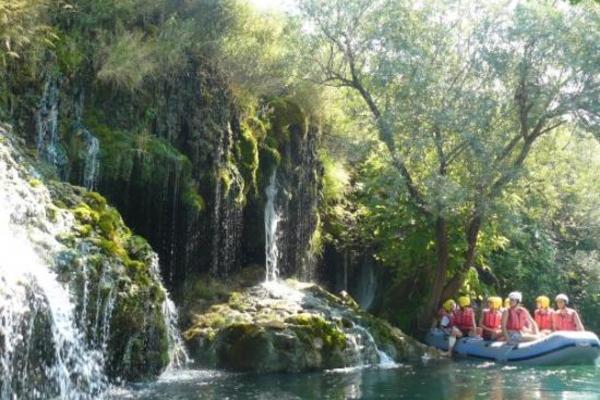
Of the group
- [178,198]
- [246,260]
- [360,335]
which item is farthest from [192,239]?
[360,335]

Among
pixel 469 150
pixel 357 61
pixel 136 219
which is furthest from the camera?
pixel 357 61

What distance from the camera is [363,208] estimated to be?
18.5 metres

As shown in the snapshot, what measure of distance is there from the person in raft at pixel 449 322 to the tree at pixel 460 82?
1.22 meters

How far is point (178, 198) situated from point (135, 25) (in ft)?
11.1

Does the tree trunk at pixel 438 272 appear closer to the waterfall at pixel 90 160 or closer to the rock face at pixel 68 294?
the waterfall at pixel 90 160

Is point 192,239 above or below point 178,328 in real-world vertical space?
above

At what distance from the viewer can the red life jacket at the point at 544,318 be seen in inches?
628

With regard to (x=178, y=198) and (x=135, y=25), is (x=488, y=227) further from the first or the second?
(x=135, y=25)

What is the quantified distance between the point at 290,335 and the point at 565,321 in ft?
23.9

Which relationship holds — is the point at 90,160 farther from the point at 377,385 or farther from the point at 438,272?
the point at 438,272

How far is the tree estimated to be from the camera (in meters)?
14.7

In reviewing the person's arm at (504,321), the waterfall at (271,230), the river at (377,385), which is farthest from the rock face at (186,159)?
the person's arm at (504,321)

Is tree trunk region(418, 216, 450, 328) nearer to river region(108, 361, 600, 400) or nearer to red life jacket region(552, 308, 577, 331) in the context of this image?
red life jacket region(552, 308, 577, 331)

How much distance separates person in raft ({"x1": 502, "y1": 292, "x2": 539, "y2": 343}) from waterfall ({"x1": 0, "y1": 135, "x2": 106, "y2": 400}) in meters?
9.76
